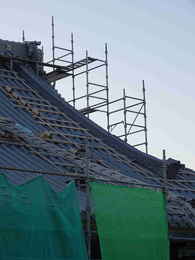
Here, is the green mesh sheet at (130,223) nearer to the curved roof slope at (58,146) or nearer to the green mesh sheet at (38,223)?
the green mesh sheet at (38,223)

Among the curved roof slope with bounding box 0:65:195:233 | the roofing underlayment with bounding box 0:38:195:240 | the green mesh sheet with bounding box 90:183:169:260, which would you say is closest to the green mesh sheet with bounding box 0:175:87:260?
the green mesh sheet with bounding box 90:183:169:260

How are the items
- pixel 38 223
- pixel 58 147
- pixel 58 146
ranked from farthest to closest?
pixel 58 146, pixel 58 147, pixel 38 223

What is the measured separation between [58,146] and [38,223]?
27.3 ft

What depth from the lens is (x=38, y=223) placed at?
12773 mm

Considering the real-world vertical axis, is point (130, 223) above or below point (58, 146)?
below

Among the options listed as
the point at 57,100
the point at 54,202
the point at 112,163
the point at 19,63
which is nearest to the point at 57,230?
the point at 54,202

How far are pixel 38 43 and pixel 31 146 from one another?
1007 centimetres

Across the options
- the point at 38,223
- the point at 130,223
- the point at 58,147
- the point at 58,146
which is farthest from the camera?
the point at 58,146

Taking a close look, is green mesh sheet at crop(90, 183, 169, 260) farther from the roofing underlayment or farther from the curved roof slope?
the curved roof slope

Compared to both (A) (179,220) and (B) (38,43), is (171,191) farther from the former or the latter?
(B) (38,43)

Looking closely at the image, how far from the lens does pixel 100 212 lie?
13953 mm

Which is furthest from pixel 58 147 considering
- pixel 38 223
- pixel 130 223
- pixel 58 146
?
pixel 38 223

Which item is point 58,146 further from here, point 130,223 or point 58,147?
point 130,223

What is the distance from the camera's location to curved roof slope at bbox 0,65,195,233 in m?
18.1
